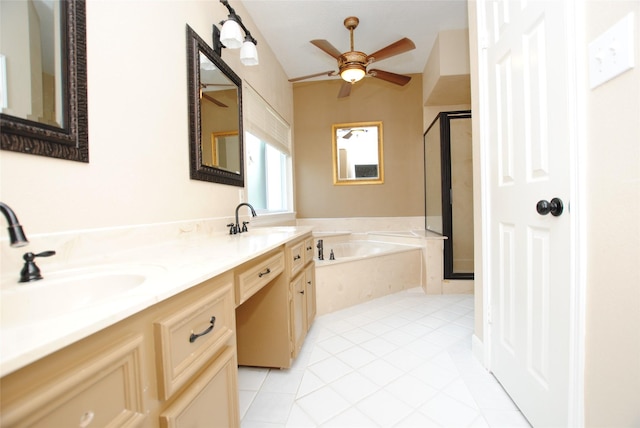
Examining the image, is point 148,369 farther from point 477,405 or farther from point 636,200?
point 477,405

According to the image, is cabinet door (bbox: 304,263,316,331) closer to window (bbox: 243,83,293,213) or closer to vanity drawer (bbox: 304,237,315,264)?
vanity drawer (bbox: 304,237,315,264)

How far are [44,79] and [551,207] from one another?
68.3 inches

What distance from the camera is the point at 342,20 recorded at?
2.72 meters

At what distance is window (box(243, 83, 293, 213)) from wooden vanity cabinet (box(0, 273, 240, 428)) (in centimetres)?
181

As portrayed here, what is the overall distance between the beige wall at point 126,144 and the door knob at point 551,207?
162 cm

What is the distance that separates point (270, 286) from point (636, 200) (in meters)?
1.46

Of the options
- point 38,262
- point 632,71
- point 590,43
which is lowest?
point 38,262

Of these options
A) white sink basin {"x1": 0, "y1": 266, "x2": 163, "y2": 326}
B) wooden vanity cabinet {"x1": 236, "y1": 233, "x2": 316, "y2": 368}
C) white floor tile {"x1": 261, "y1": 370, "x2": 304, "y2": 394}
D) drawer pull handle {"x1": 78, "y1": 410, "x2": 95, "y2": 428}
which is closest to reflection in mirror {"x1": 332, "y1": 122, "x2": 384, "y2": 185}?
wooden vanity cabinet {"x1": 236, "y1": 233, "x2": 316, "y2": 368}

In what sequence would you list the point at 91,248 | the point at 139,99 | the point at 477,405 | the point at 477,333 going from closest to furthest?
the point at 91,248, the point at 139,99, the point at 477,405, the point at 477,333

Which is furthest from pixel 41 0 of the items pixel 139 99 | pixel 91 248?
pixel 91 248

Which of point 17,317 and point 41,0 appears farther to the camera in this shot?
point 41,0

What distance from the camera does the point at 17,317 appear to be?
0.63 m

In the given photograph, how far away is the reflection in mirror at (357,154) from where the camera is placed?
13.3 ft

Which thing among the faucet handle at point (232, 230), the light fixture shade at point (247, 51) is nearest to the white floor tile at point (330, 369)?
the faucet handle at point (232, 230)
